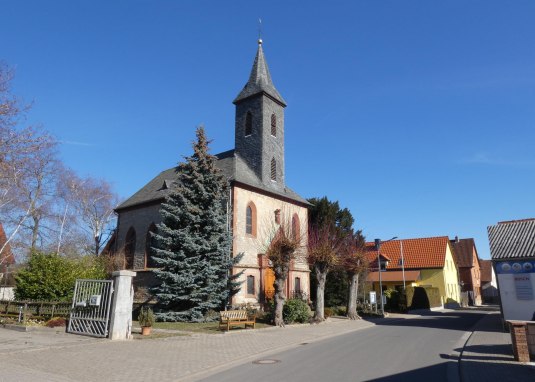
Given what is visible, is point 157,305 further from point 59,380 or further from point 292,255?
point 59,380

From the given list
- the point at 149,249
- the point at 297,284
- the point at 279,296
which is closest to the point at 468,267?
the point at 297,284

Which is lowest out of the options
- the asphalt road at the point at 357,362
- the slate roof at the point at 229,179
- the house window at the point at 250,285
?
the asphalt road at the point at 357,362

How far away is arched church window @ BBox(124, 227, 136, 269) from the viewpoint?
29969mm

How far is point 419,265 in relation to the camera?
44.1 m

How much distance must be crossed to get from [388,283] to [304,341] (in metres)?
29.9

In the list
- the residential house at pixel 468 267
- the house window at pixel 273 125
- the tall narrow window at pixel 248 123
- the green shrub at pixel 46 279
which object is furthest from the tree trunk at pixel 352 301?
the residential house at pixel 468 267

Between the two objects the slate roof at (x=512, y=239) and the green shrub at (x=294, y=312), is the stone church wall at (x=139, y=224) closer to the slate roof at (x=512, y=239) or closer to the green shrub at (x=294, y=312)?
the green shrub at (x=294, y=312)

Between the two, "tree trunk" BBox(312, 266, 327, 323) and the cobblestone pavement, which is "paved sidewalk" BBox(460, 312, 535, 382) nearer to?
the cobblestone pavement

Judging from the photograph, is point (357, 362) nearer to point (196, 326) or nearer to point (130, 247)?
point (196, 326)

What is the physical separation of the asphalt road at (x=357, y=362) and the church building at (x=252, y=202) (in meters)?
10.8

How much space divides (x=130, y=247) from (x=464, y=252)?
52319 mm

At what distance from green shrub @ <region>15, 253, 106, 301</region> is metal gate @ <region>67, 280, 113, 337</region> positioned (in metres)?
6.78

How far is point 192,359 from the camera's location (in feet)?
36.1

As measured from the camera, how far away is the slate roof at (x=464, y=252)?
61.2 metres
